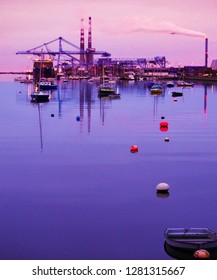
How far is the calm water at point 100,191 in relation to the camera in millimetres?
4684

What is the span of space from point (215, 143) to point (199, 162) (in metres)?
2.45

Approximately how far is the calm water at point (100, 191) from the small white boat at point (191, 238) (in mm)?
145

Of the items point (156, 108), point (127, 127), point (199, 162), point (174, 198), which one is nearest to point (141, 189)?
point (174, 198)

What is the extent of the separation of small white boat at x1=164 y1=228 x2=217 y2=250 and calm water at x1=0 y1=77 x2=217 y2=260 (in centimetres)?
14

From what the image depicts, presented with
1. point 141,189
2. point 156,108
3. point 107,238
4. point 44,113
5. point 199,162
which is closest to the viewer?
point 107,238

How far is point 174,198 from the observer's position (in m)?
6.24

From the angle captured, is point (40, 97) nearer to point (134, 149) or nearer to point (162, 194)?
point (134, 149)

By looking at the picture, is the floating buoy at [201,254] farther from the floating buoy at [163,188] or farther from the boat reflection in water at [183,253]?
the floating buoy at [163,188]

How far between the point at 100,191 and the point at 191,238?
237 centimetres

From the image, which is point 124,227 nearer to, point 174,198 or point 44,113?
point 174,198

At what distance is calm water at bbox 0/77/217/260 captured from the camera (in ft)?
15.4

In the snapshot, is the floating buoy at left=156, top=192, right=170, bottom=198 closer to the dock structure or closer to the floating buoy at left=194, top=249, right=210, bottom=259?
the floating buoy at left=194, top=249, right=210, bottom=259

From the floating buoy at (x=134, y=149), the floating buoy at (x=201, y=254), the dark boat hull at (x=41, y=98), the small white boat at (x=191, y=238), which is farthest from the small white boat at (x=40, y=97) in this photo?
the floating buoy at (x=201, y=254)

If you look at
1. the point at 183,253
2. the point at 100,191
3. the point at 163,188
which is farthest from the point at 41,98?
the point at 183,253
